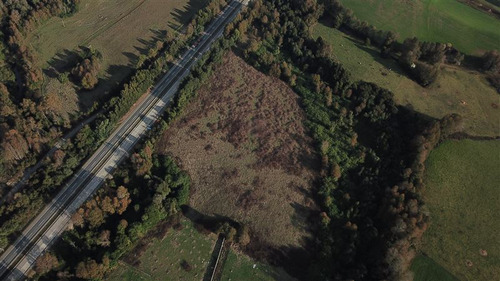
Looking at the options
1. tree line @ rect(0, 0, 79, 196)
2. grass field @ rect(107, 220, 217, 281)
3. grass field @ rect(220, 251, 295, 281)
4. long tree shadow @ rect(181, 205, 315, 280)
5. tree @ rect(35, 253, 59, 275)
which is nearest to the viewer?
tree @ rect(35, 253, 59, 275)

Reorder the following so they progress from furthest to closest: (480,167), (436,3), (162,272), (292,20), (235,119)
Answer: (436,3), (292,20), (235,119), (480,167), (162,272)

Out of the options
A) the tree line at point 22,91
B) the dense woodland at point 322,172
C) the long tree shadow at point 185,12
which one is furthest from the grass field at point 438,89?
the tree line at point 22,91

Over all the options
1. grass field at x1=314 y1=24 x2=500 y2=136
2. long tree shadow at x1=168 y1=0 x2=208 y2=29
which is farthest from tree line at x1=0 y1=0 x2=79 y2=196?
grass field at x1=314 y1=24 x2=500 y2=136

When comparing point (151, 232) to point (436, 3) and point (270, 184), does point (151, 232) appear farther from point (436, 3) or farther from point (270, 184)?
point (436, 3)

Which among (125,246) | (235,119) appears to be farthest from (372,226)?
(125,246)

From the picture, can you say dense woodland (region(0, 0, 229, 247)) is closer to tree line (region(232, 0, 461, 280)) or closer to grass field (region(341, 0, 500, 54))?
tree line (region(232, 0, 461, 280))

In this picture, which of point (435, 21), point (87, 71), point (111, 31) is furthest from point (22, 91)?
point (435, 21)

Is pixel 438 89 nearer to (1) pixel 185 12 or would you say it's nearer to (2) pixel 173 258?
(1) pixel 185 12
